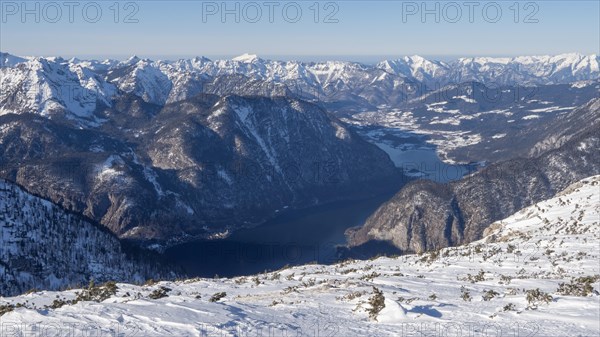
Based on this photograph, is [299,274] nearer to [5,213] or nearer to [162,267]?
[5,213]

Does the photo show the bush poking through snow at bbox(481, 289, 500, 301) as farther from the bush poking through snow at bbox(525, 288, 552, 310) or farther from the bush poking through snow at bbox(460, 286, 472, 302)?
the bush poking through snow at bbox(525, 288, 552, 310)

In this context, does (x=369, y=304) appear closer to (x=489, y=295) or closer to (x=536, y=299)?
(x=489, y=295)

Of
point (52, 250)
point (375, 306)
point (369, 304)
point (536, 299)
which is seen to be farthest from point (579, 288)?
point (52, 250)

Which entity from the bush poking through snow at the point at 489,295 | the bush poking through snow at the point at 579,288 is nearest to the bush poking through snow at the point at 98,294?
the bush poking through snow at the point at 489,295

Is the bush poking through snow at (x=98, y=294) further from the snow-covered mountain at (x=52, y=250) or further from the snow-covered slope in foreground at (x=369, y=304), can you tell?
the snow-covered mountain at (x=52, y=250)

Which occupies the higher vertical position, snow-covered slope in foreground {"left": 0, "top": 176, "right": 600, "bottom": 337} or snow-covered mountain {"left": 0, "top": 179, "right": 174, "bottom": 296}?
snow-covered slope in foreground {"left": 0, "top": 176, "right": 600, "bottom": 337}

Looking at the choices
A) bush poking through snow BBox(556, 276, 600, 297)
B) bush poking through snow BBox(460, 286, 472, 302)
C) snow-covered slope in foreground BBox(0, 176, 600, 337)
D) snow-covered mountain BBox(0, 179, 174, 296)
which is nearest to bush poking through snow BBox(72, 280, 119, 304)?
snow-covered slope in foreground BBox(0, 176, 600, 337)
